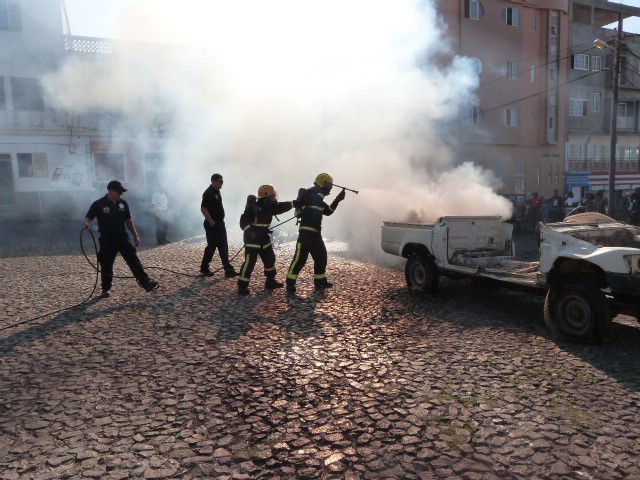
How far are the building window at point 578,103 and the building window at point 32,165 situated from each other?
103 ft

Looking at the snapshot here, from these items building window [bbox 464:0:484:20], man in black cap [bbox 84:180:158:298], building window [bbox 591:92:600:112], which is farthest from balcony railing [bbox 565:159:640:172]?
man in black cap [bbox 84:180:158:298]

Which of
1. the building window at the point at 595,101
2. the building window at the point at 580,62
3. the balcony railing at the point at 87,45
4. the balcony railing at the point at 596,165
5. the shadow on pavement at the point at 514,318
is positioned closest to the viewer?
the shadow on pavement at the point at 514,318

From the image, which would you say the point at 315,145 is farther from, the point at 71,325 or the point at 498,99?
the point at 498,99

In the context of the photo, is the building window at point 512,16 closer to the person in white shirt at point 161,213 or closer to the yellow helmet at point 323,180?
the person in white shirt at point 161,213

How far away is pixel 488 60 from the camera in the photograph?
93.7ft

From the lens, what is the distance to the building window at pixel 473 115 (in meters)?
27.7

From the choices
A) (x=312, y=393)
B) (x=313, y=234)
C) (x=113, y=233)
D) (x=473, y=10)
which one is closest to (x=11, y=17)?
(x=113, y=233)

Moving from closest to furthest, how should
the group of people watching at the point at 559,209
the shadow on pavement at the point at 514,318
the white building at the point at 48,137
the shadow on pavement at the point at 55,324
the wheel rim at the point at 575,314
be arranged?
the shadow on pavement at the point at 514,318, the wheel rim at the point at 575,314, the shadow on pavement at the point at 55,324, the group of people watching at the point at 559,209, the white building at the point at 48,137

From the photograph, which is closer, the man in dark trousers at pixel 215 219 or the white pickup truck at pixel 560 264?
the white pickup truck at pixel 560 264

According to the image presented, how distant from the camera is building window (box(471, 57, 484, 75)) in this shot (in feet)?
90.1

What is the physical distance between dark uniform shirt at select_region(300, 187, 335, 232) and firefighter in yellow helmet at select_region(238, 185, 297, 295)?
0.20m

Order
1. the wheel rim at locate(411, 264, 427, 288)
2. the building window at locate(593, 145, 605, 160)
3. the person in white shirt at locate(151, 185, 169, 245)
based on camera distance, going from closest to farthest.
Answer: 1. the wheel rim at locate(411, 264, 427, 288)
2. the person in white shirt at locate(151, 185, 169, 245)
3. the building window at locate(593, 145, 605, 160)

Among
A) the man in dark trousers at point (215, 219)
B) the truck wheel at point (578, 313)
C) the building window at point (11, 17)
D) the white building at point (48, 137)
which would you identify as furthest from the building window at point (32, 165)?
the truck wheel at point (578, 313)

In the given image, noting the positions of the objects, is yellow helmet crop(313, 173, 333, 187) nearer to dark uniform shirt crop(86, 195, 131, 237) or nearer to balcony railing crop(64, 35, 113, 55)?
dark uniform shirt crop(86, 195, 131, 237)
